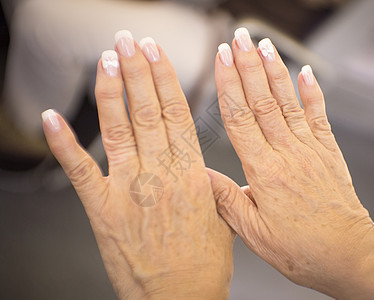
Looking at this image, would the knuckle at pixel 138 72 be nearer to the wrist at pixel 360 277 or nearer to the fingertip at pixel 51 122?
the fingertip at pixel 51 122

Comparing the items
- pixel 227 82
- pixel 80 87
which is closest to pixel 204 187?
pixel 227 82

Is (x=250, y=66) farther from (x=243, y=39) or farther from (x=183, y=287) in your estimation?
(x=183, y=287)

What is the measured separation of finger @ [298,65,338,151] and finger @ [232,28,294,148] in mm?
48

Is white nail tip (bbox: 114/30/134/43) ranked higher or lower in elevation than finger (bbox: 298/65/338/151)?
higher

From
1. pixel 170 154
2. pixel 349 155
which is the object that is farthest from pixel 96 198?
pixel 349 155

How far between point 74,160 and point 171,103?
5.5 inches

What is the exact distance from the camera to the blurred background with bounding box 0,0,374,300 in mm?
592

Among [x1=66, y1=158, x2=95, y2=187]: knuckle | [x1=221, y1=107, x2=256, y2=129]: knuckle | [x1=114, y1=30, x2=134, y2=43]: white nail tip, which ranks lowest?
[x1=66, y1=158, x2=95, y2=187]: knuckle

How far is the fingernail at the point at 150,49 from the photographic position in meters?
0.45

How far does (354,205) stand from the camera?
49cm

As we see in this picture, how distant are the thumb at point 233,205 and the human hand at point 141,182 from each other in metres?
0.05

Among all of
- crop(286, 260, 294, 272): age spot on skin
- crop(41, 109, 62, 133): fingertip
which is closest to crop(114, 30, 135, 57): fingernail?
crop(41, 109, 62, 133): fingertip

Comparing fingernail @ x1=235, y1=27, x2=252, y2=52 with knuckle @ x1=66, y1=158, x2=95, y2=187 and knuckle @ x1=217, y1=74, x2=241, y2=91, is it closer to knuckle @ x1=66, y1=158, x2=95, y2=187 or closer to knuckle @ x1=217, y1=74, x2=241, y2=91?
knuckle @ x1=217, y1=74, x2=241, y2=91

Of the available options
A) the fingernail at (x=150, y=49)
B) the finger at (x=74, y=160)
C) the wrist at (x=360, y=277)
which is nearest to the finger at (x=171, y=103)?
the fingernail at (x=150, y=49)
